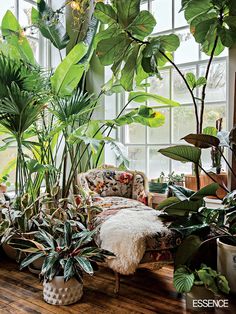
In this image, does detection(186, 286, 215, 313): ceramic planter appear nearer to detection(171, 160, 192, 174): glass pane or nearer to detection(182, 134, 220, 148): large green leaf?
detection(182, 134, 220, 148): large green leaf

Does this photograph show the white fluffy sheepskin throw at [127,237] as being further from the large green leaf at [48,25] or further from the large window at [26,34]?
the large green leaf at [48,25]

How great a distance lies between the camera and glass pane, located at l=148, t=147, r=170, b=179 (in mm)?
3522

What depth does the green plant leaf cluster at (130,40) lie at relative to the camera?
2.26 metres

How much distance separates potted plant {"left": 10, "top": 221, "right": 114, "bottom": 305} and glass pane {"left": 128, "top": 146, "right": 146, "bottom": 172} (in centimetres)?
173

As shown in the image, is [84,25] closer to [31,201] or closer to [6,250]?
[31,201]

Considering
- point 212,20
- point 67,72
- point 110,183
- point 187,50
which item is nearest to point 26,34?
point 67,72

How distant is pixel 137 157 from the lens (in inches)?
147

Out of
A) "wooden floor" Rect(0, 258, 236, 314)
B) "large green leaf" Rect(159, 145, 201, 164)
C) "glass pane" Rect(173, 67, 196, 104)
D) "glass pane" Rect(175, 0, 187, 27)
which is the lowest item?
"wooden floor" Rect(0, 258, 236, 314)

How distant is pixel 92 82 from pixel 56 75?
1.13m

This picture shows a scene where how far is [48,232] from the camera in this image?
2.29 metres

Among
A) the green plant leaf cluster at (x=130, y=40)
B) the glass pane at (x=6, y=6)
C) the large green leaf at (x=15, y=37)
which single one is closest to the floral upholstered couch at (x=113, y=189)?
the green plant leaf cluster at (x=130, y=40)

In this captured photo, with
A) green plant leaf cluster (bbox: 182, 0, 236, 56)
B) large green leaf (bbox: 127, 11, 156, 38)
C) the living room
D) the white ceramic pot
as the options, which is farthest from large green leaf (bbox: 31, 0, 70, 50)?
the white ceramic pot

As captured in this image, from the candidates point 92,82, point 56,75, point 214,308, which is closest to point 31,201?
point 56,75

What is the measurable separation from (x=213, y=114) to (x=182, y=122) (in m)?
0.36
